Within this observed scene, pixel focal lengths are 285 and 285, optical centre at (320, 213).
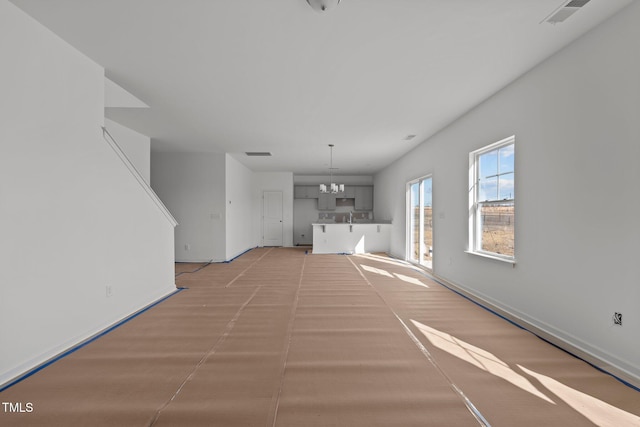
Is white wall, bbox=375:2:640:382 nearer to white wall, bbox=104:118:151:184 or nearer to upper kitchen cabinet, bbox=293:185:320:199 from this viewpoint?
white wall, bbox=104:118:151:184

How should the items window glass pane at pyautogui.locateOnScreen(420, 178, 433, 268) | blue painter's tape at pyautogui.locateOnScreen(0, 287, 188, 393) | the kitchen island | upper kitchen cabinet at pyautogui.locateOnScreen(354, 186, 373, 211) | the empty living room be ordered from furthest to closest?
1. upper kitchen cabinet at pyautogui.locateOnScreen(354, 186, 373, 211)
2. the kitchen island
3. window glass pane at pyautogui.locateOnScreen(420, 178, 433, 268)
4. blue painter's tape at pyautogui.locateOnScreen(0, 287, 188, 393)
5. the empty living room

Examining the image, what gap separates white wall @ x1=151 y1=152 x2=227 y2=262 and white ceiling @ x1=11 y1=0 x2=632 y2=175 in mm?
2393

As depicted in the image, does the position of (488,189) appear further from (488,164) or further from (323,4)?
(323,4)

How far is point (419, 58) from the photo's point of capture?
2766 millimetres

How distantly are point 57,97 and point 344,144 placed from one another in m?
4.81

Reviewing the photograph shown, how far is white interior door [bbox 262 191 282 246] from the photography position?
412 inches

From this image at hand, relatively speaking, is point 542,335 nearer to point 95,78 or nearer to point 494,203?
point 494,203

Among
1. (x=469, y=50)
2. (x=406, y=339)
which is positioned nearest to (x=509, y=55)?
(x=469, y=50)

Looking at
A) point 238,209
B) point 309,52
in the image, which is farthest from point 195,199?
point 309,52

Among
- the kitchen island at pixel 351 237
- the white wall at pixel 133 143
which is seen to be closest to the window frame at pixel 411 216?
the kitchen island at pixel 351 237

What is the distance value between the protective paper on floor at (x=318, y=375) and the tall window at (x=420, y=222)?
289 centimetres

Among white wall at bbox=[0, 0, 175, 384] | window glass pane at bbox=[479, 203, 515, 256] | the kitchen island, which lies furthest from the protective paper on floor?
the kitchen island

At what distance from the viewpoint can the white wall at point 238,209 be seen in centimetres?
736

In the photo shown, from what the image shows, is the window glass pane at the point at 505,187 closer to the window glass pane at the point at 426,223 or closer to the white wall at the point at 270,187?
the window glass pane at the point at 426,223
